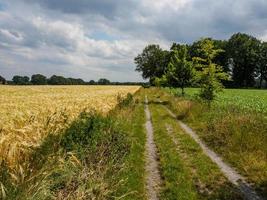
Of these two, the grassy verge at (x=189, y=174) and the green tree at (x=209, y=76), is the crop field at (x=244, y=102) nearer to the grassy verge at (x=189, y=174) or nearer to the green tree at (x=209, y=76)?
the green tree at (x=209, y=76)

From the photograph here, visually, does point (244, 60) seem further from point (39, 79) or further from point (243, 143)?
point (243, 143)

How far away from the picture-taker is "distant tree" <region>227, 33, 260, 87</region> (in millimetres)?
119213

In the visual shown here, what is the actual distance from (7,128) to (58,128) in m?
2.21

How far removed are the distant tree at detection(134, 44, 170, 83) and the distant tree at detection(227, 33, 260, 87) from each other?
21.6 metres

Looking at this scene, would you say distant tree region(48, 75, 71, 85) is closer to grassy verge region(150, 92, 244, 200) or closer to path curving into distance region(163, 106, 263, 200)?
grassy verge region(150, 92, 244, 200)

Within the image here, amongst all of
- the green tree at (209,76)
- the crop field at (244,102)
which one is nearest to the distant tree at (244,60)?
the crop field at (244,102)

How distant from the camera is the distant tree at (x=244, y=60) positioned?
391 feet

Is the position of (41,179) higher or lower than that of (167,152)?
higher

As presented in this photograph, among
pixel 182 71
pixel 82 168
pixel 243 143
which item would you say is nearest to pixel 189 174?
pixel 82 168

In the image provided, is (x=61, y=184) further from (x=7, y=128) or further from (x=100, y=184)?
(x=7, y=128)

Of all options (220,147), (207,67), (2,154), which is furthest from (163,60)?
(2,154)

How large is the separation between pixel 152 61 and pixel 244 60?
100ft

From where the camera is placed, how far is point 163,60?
413 feet

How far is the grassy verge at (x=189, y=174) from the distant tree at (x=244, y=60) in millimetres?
107549
